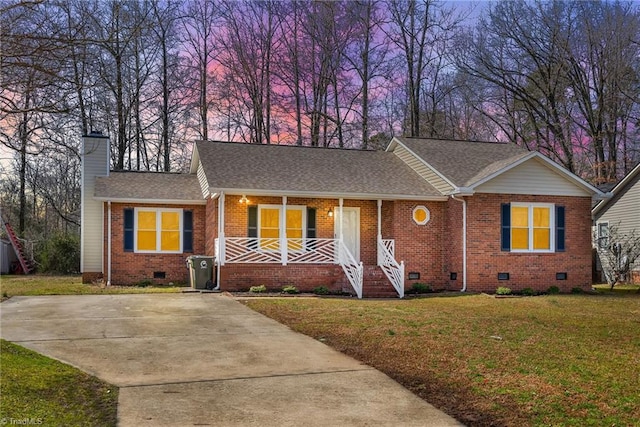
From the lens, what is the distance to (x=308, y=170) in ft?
65.1

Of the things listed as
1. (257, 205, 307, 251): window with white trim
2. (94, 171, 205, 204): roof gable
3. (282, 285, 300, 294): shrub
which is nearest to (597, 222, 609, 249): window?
(257, 205, 307, 251): window with white trim

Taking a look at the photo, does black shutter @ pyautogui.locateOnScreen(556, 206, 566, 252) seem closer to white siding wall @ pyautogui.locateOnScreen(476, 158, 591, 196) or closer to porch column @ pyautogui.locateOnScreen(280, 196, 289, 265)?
white siding wall @ pyautogui.locateOnScreen(476, 158, 591, 196)

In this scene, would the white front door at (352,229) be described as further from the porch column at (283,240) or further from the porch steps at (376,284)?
the porch column at (283,240)

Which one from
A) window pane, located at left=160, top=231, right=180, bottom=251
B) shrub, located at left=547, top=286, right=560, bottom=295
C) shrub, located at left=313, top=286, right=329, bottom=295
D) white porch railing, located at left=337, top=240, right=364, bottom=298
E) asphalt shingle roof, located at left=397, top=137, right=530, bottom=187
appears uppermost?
asphalt shingle roof, located at left=397, top=137, right=530, bottom=187

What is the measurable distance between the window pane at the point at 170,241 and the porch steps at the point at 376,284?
6.72 meters

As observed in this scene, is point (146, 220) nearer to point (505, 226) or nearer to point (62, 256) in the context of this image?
point (62, 256)

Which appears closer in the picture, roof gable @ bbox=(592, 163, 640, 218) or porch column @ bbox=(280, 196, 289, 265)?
porch column @ bbox=(280, 196, 289, 265)

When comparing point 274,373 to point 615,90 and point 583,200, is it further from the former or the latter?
point 615,90

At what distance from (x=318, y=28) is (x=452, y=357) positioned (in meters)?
26.6

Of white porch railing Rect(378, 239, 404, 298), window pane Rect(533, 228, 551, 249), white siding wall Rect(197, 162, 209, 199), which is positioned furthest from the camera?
white siding wall Rect(197, 162, 209, 199)

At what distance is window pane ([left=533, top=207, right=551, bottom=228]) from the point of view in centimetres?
1870

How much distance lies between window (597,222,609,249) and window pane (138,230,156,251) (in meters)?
17.5

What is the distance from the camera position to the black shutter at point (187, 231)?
2020 centimetres

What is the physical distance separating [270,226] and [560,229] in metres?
9.09
